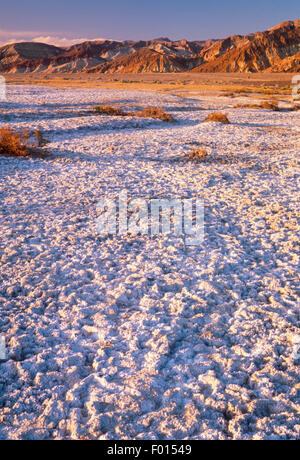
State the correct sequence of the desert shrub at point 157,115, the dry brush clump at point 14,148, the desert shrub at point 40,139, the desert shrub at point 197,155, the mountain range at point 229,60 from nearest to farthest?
the dry brush clump at point 14,148
the desert shrub at point 197,155
the desert shrub at point 40,139
the desert shrub at point 157,115
the mountain range at point 229,60

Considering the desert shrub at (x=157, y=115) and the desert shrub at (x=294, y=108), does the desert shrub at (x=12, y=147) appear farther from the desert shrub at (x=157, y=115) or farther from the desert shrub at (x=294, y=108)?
the desert shrub at (x=294, y=108)

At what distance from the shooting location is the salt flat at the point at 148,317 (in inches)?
123

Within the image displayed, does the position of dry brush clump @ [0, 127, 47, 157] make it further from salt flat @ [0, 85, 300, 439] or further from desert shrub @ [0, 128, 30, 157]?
salt flat @ [0, 85, 300, 439]

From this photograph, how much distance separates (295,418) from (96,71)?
553ft

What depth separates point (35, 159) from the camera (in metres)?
12.1

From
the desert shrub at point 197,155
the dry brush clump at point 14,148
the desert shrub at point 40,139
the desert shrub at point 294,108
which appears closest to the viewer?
the dry brush clump at point 14,148

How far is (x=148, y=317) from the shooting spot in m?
4.41

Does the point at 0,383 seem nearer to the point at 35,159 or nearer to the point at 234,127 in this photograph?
the point at 35,159

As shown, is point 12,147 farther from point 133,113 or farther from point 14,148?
point 133,113

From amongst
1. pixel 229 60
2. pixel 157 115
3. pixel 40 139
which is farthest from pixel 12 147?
pixel 229 60

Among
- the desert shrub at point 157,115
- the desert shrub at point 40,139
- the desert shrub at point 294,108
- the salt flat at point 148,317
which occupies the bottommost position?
the salt flat at point 148,317

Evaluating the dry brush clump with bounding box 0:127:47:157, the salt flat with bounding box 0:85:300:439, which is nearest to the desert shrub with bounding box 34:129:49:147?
the dry brush clump with bounding box 0:127:47:157

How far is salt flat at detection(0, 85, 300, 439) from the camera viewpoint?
123 inches

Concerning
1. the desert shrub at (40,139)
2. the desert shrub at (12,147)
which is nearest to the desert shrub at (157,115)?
the desert shrub at (40,139)
